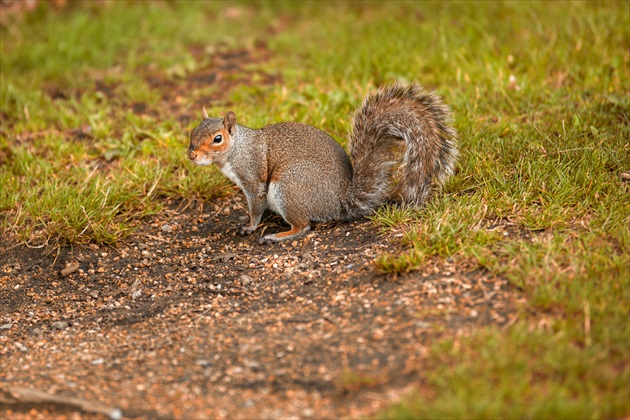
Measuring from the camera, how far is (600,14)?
216 inches

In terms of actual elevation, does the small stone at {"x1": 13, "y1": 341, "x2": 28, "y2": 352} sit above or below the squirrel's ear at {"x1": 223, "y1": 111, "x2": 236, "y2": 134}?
below

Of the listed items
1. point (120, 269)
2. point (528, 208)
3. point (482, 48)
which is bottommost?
point (120, 269)

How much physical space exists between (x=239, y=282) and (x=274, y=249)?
1.08ft

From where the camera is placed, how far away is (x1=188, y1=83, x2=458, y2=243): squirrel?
12.0 ft

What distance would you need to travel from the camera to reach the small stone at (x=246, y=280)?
11.6 feet

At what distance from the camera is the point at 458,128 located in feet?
14.6

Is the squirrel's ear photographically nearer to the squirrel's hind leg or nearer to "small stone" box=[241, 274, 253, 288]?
the squirrel's hind leg

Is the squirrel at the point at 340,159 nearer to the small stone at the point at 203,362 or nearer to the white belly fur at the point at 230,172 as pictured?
the white belly fur at the point at 230,172

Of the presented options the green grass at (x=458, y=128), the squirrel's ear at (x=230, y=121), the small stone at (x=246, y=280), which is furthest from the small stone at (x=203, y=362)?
the squirrel's ear at (x=230, y=121)

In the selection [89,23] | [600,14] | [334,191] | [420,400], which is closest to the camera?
[420,400]

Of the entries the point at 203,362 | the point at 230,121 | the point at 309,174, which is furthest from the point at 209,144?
the point at 203,362

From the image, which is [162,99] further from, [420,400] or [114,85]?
[420,400]

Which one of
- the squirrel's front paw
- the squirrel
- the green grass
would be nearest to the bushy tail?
the squirrel

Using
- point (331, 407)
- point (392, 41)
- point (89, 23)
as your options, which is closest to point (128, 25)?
point (89, 23)
